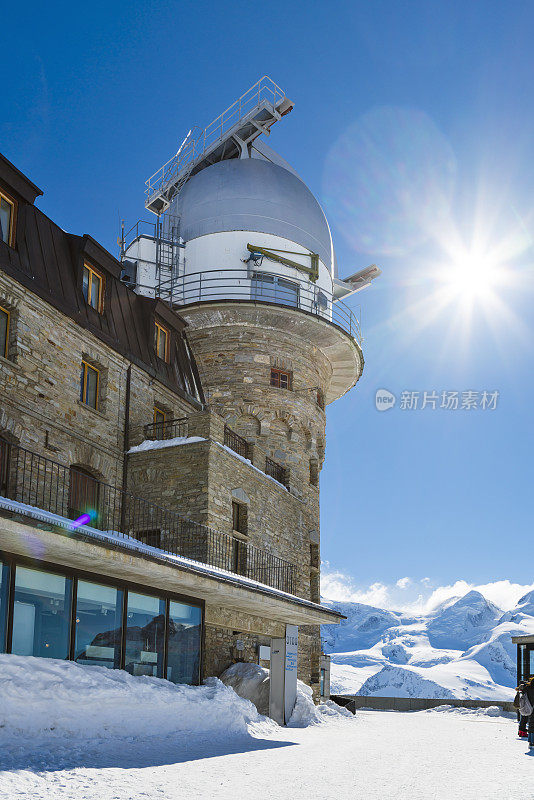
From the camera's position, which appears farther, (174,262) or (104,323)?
(174,262)

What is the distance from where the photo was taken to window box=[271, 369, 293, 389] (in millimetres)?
28172

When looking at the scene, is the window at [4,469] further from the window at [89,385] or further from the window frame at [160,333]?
the window frame at [160,333]

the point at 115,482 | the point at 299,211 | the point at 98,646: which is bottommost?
the point at 98,646

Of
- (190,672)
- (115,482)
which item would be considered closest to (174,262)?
(115,482)

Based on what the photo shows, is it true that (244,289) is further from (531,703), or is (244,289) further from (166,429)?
(531,703)

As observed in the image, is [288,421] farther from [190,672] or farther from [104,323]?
[190,672]

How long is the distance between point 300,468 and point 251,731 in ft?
41.1

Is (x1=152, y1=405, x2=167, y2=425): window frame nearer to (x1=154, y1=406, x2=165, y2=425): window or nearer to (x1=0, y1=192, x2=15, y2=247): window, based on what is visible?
(x1=154, y1=406, x2=165, y2=425): window

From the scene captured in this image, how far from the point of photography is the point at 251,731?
16.2 m

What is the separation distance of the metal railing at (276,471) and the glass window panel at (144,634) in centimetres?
1014

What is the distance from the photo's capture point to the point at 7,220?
60.2 ft

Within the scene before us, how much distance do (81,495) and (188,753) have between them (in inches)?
343

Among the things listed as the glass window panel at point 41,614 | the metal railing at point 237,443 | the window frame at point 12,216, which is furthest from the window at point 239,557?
the window frame at point 12,216

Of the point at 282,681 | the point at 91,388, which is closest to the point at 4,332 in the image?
the point at 91,388
